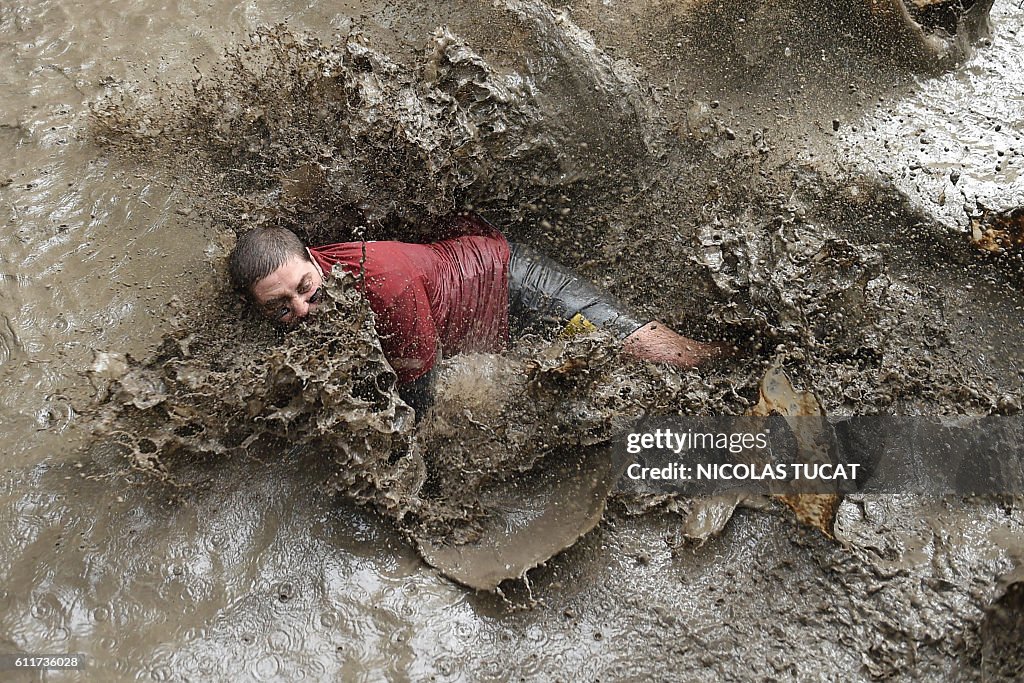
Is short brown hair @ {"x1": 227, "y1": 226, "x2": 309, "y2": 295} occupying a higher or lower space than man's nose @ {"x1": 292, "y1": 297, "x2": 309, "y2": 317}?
higher

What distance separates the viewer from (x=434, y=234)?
3.88 meters

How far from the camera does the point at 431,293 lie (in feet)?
11.1

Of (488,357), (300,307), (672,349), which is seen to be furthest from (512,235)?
(300,307)

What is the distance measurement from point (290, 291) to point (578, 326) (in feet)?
4.47

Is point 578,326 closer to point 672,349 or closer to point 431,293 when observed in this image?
point 672,349

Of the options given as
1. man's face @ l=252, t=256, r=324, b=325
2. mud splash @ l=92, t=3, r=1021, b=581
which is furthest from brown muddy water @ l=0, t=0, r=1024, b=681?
man's face @ l=252, t=256, r=324, b=325

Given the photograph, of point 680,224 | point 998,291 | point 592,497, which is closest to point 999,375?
point 998,291

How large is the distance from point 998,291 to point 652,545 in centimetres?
217

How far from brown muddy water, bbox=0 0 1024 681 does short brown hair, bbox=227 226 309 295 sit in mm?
257

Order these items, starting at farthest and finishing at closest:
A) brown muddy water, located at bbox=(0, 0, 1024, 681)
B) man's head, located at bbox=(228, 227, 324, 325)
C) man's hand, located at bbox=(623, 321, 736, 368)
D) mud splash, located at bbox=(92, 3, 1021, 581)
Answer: man's hand, located at bbox=(623, 321, 736, 368) < man's head, located at bbox=(228, 227, 324, 325) < mud splash, located at bbox=(92, 3, 1021, 581) < brown muddy water, located at bbox=(0, 0, 1024, 681)

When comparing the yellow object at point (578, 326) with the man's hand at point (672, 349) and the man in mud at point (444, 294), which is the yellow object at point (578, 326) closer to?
the man in mud at point (444, 294)

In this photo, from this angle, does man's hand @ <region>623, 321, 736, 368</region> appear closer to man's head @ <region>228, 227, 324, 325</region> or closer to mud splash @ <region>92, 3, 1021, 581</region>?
mud splash @ <region>92, 3, 1021, 581</region>

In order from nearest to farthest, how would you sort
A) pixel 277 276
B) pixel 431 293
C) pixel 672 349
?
pixel 277 276 < pixel 431 293 < pixel 672 349

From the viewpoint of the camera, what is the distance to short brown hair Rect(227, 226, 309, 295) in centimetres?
315
